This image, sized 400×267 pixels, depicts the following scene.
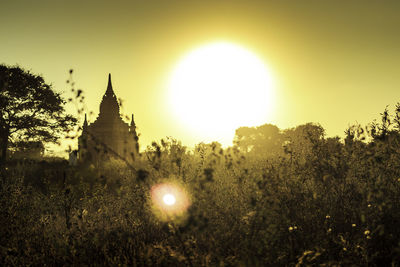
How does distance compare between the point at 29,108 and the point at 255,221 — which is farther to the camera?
the point at 29,108

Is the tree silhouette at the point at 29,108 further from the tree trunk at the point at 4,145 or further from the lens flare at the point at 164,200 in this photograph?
the lens flare at the point at 164,200

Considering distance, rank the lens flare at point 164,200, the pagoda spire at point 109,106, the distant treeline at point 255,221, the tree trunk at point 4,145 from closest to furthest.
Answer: the lens flare at point 164,200, the distant treeline at point 255,221, the tree trunk at point 4,145, the pagoda spire at point 109,106

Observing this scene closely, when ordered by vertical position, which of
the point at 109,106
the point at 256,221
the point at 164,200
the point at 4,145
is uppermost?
the point at 109,106

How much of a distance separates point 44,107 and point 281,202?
1025 inches

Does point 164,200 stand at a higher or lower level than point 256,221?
higher

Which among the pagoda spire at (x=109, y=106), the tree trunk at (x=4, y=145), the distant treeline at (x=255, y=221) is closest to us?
the distant treeline at (x=255, y=221)

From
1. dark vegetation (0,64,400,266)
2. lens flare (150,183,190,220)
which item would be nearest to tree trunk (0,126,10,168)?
dark vegetation (0,64,400,266)

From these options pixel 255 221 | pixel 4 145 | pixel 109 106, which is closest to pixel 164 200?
pixel 255 221

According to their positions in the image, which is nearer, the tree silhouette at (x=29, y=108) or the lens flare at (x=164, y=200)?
the lens flare at (x=164, y=200)

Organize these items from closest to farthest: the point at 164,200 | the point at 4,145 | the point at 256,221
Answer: the point at 164,200 < the point at 256,221 < the point at 4,145

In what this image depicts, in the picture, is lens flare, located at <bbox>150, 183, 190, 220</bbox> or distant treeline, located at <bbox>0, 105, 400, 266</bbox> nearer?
lens flare, located at <bbox>150, 183, 190, 220</bbox>

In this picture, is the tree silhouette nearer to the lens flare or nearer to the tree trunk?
the tree trunk

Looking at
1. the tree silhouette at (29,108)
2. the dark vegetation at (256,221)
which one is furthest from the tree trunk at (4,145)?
the dark vegetation at (256,221)

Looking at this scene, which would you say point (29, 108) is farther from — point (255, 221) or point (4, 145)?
point (255, 221)
